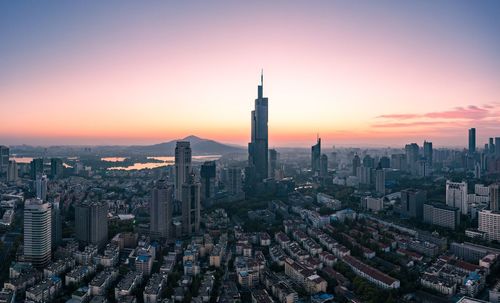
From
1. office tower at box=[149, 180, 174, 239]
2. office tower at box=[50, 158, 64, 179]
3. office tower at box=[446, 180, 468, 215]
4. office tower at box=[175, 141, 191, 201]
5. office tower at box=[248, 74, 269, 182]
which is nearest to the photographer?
office tower at box=[149, 180, 174, 239]

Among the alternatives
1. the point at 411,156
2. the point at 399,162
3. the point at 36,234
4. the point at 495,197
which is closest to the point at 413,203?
the point at 495,197

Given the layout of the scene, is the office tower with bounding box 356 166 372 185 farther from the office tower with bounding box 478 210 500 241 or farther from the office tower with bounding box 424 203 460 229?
the office tower with bounding box 478 210 500 241

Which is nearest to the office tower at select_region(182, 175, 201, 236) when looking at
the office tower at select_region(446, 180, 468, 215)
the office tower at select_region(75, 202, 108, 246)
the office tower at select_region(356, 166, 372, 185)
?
the office tower at select_region(75, 202, 108, 246)

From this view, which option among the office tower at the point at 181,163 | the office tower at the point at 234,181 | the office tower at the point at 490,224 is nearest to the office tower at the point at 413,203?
the office tower at the point at 490,224

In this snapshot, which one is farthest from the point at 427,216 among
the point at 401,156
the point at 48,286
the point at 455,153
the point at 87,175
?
the point at 455,153

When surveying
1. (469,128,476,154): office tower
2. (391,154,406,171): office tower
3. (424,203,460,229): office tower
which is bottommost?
(424,203,460,229): office tower

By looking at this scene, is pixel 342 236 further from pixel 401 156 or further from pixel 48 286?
pixel 401 156

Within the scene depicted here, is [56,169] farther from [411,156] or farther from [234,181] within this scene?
[411,156]

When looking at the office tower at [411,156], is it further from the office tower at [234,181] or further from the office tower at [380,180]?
the office tower at [234,181]

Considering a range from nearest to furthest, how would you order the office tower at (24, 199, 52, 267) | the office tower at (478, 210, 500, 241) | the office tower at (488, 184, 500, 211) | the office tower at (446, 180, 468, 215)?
1. the office tower at (24, 199, 52, 267)
2. the office tower at (478, 210, 500, 241)
3. the office tower at (488, 184, 500, 211)
4. the office tower at (446, 180, 468, 215)
